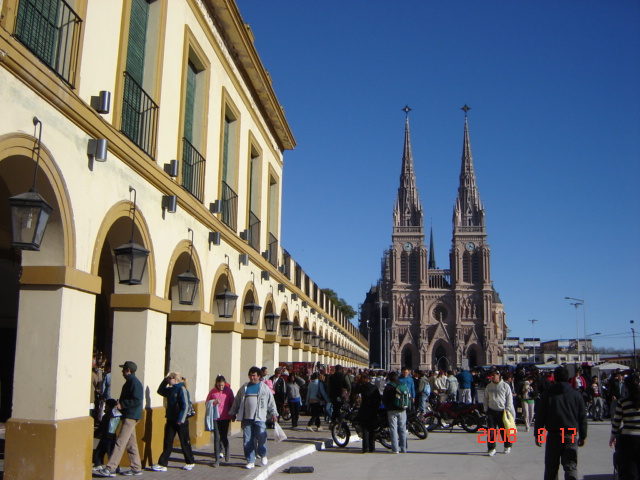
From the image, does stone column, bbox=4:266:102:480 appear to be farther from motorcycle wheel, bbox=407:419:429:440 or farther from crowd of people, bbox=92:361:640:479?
motorcycle wheel, bbox=407:419:429:440

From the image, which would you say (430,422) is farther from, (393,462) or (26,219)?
(26,219)

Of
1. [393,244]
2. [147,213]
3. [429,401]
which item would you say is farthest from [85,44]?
[393,244]

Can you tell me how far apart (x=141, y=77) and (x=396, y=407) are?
766 centimetres

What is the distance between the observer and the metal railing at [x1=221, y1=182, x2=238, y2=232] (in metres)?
15.2

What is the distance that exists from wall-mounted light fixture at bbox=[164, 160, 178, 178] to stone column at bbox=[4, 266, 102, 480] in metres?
3.69

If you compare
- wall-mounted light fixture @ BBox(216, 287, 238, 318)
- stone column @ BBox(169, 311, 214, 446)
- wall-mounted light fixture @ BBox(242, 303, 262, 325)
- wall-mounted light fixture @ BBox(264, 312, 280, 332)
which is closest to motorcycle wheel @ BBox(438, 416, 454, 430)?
wall-mounted light fixture @ BBox(264, 312, 280, 332)

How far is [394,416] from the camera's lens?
1398 cm

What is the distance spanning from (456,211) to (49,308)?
11629cm

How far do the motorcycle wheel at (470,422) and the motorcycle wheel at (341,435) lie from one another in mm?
4812

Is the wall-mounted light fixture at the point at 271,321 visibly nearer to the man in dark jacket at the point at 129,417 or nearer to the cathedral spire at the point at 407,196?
the man in dark jacket at the point at 129,417

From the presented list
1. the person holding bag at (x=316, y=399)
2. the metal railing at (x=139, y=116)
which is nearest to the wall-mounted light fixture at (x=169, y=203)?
the metal railing at (x=139, y=116)

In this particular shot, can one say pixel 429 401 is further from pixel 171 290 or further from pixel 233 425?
pixel 171 290

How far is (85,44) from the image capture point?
8.62m

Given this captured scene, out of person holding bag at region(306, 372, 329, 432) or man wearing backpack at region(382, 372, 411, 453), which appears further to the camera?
person holding bag at region(306, 372, 329, 432)
